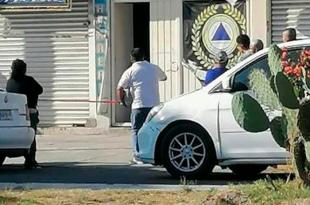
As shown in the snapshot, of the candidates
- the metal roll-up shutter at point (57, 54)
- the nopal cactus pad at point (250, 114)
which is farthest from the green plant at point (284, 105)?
the metal roll-up shutter at point (57, 54)

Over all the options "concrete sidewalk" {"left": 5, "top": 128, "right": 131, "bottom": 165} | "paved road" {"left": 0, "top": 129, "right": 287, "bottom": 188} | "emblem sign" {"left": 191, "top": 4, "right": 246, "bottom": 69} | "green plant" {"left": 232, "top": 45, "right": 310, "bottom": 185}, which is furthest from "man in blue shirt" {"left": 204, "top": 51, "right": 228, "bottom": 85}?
"emblem sign" {"left": 191, "top": 4, "right": 246, "bottom": 69}

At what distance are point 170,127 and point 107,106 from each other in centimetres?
872

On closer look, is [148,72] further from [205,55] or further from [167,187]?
[205,55]

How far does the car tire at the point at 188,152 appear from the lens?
1293cm

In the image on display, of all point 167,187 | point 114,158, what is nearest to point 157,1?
point 114,158

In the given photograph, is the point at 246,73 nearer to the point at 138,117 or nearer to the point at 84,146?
the point at 138,117

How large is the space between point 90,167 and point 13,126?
136cm

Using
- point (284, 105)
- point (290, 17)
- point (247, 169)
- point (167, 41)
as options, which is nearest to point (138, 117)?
point (247, 169)

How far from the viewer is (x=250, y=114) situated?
392 inches

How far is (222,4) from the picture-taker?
2089cm

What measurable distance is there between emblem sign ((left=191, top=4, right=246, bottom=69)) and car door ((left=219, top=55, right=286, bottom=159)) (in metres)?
7.86

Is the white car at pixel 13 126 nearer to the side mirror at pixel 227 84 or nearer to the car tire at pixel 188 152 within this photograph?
the car tire at pixel 188 152

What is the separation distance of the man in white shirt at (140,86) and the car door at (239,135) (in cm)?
250

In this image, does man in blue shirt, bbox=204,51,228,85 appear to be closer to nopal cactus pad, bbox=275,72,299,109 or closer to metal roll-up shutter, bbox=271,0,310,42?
nopal cactus pad, bbox=275,72,299,109
